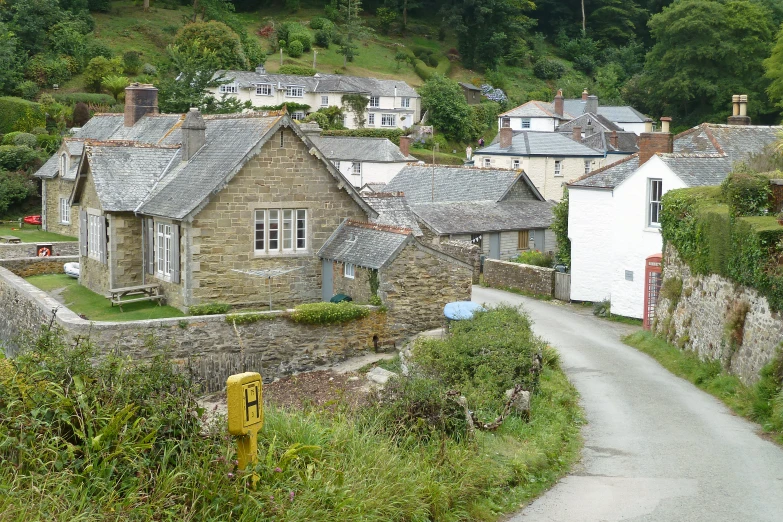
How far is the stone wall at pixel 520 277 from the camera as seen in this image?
110ft

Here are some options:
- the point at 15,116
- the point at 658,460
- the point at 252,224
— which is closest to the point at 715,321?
the point at 658,460

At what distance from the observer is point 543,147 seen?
5603cm

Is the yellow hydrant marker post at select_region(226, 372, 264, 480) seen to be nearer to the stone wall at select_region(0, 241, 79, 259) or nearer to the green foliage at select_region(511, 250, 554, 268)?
the green foliage at select_region(511, 250, 554, 268)

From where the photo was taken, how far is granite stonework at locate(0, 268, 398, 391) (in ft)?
68.3

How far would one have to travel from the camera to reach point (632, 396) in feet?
60.6

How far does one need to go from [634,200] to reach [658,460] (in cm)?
1691

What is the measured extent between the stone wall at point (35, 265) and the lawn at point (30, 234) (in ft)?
27.4

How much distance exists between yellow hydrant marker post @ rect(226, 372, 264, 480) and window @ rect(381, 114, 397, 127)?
236 feet

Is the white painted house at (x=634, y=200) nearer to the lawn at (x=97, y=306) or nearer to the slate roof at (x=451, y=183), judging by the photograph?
the slate roof at (x=451, y=183)

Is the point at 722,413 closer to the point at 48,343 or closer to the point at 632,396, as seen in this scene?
the point at 632,396

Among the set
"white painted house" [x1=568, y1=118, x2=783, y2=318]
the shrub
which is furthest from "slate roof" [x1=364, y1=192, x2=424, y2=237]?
the shrub

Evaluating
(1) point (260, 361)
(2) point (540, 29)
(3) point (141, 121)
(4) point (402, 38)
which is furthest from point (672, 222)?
(2) point (540, 29)

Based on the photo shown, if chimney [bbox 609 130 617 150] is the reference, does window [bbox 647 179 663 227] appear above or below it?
below

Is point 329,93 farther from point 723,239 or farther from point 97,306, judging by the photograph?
point 723,239
